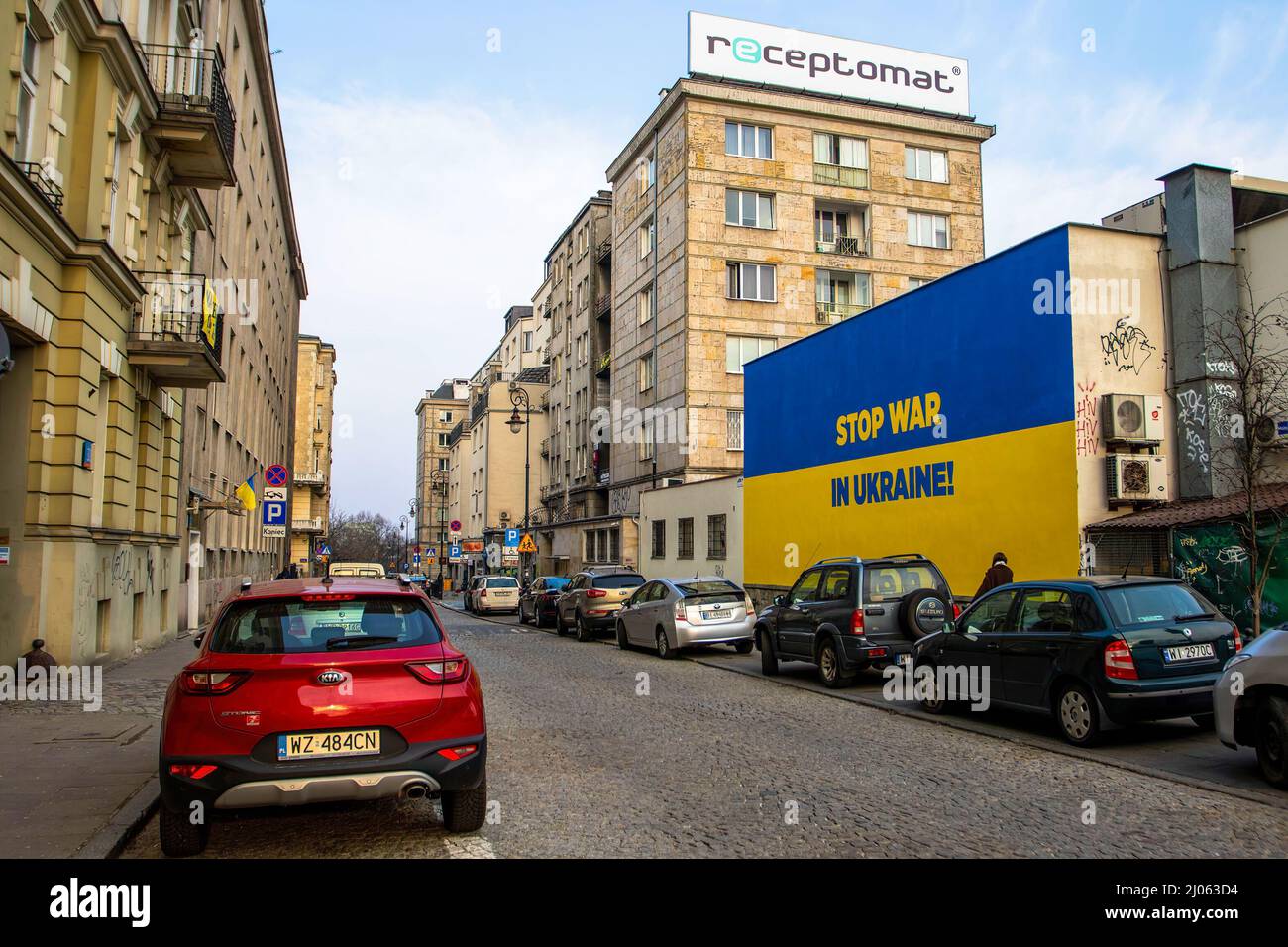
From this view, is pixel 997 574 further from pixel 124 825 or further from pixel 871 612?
pixel 124 825

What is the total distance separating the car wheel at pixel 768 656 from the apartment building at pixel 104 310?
9.66 meters

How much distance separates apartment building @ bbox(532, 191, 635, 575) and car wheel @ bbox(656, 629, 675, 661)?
2435 centimetres

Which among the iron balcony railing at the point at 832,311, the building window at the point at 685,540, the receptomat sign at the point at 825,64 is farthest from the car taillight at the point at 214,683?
the receptomat sign at the point at 825,64

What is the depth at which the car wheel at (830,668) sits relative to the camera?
13.6 metres

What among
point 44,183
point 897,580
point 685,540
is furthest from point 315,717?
point 685,540

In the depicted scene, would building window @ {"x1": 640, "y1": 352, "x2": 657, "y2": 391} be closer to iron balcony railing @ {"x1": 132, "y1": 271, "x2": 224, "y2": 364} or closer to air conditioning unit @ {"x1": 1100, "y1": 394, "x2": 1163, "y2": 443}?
→ iron balcony railing @ {"x1": 132, "y1": 271, "x2": 224, "y2": 364}

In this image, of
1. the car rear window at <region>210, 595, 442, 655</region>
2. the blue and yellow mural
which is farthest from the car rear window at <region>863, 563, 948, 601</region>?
the car rear window at <region>210, 595, 442, 655</region>

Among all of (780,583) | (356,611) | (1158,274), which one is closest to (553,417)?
(780,583)

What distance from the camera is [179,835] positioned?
5.51 meters

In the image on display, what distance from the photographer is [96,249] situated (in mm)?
13758

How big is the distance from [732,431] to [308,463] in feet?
166

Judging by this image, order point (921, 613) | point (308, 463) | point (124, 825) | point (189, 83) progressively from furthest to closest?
point (308, 463), point (189, 83), point (921, 613), point (124, 825)

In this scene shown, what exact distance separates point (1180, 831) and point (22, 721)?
10282mm

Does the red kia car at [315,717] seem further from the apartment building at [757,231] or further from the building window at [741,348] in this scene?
the building window at [741,348]
